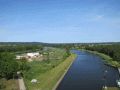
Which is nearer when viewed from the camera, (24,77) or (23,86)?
(23,86)

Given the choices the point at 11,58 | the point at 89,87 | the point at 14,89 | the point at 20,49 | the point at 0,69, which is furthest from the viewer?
the point at 20,49

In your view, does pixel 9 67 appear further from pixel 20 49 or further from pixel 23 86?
pixel 20 49

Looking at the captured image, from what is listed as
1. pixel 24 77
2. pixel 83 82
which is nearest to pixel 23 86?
pixel 24 77

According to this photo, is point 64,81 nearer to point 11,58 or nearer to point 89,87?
point 89,87

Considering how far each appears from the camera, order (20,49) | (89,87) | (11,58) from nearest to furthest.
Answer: (89,87) < (11,58) < (20,49)

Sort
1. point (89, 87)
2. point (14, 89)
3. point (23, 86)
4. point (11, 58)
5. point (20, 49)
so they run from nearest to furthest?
1. point (14, 89)
2. point (23, 86)
3. point (89, 87)
4. point (11, 58)
5. point (20, 49)

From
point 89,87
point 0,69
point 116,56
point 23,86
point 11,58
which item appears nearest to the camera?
point 23,86

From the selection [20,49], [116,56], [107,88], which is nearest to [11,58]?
[107,88]

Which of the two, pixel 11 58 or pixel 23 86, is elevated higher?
pixel 11 58

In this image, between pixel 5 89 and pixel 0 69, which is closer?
pixel 5 89
